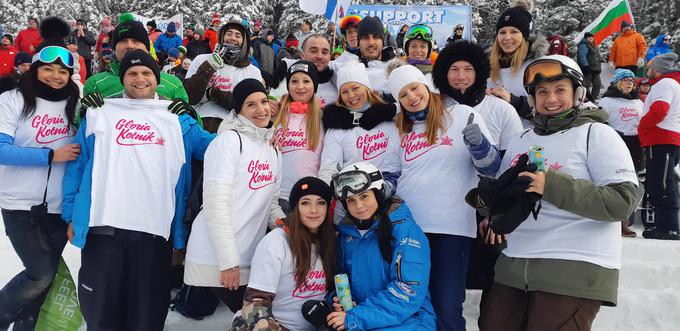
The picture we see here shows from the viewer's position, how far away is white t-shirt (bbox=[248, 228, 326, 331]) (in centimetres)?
336

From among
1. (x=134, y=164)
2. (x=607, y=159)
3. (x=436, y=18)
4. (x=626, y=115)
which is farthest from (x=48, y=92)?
(x=436, y=18)

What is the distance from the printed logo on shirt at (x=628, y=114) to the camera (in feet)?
25.6

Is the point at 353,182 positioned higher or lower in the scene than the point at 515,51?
lower

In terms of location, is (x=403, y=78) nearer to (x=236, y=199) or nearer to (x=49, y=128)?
(x=236, y=199)

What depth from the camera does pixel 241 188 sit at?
347cm

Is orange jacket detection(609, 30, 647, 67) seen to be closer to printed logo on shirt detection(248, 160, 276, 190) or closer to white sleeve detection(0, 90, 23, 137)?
printed logo on shirt detection(248, 160, 276, 190)

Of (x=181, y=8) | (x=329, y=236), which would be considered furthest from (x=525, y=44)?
(x=181, y=8)

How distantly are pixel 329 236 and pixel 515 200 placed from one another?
1352 millimetres

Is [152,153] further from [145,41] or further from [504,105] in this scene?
[504,105]

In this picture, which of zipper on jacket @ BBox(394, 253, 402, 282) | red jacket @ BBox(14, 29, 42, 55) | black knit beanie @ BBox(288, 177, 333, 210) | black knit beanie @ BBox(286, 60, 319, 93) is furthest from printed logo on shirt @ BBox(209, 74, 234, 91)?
red jacket @ BBox(14, 29, 42, 55)

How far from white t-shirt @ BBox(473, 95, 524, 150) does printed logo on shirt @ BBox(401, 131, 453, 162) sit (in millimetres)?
589

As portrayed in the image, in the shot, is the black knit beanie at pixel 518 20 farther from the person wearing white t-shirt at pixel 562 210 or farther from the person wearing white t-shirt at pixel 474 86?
the person wearing white t-shirt at pixel 562 210

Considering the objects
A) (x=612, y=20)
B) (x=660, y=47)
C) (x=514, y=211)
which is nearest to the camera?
(x=514, y=211)

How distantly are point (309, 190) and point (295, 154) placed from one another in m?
0.57
